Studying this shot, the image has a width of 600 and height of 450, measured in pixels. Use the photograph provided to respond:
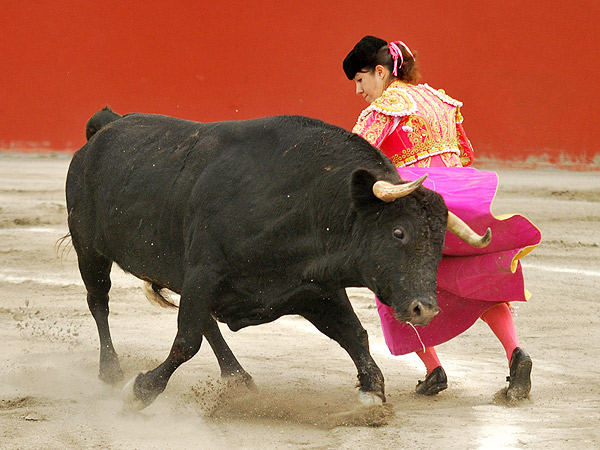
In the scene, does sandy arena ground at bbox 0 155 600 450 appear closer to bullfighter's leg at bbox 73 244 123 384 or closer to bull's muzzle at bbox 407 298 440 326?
bullfighter's leg at bbox 73 244 123 384

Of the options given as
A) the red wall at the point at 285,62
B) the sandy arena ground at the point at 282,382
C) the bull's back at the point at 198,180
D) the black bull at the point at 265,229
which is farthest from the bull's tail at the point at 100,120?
the red wall at the point at 285,62

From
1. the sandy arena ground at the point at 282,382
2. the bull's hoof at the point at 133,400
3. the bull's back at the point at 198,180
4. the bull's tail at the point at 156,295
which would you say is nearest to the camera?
the sandy arena ground at the point at 282,382

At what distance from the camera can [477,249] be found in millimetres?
3230

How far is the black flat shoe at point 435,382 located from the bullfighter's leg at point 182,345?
34.9 inches

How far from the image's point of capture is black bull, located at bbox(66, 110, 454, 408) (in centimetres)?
273

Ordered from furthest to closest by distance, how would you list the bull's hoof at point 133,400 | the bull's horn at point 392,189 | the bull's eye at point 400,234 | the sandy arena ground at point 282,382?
1. the bull's hoof at point 133,400
2. the sandy arena ground at point 282,382
3. the bull's eye at point 400,234
4. the bull's horn at point 392,189

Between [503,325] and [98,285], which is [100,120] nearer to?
[98,285]

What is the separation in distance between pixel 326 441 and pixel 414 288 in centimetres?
54

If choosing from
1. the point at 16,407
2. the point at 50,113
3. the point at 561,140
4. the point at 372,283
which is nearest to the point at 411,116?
the point at 372,283

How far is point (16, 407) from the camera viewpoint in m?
3.25

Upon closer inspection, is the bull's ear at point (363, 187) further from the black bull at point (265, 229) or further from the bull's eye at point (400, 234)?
the bull's eye at point (400, 234)

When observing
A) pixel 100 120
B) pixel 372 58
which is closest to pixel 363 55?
pixel 372 58

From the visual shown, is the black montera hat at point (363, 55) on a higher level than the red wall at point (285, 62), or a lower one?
higher

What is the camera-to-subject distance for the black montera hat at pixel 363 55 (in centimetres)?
340
